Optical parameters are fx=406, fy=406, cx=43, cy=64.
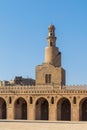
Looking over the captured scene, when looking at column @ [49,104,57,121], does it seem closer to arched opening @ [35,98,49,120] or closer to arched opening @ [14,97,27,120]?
arched opening @ [35,98,49,120]

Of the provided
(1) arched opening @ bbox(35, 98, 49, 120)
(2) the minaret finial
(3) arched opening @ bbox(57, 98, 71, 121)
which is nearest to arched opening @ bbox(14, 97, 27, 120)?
(1) arched opening @ bbox(35, 98, 49, 120)

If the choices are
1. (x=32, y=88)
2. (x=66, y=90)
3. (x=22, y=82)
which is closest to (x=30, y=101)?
(x=32, y=88)

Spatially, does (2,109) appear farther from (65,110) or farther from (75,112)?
(75,112)

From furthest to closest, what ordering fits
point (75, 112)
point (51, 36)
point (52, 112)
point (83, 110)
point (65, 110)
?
point (51, 36) → point (65, 110) → point (83, 110) → point (52, 112) → point (75, 112)

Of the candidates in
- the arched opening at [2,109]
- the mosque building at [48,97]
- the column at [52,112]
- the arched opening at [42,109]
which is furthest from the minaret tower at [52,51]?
the arched opening at [2,109]

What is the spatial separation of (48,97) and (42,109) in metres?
4.15

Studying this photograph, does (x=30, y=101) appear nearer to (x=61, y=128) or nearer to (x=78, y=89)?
(x=78, y=89)

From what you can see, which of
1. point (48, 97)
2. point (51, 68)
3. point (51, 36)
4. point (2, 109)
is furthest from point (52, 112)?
point (51, 36)

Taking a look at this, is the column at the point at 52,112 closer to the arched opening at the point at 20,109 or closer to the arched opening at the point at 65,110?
the arched opening at the point at 65,110

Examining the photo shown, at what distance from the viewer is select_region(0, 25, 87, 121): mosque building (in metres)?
54.2

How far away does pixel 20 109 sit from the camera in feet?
194

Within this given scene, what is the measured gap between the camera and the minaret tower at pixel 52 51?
60.5 metres

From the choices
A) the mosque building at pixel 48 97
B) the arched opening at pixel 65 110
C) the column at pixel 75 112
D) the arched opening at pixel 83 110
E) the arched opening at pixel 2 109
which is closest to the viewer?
the column at pixel 75 112

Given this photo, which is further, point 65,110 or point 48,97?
point 65,110
